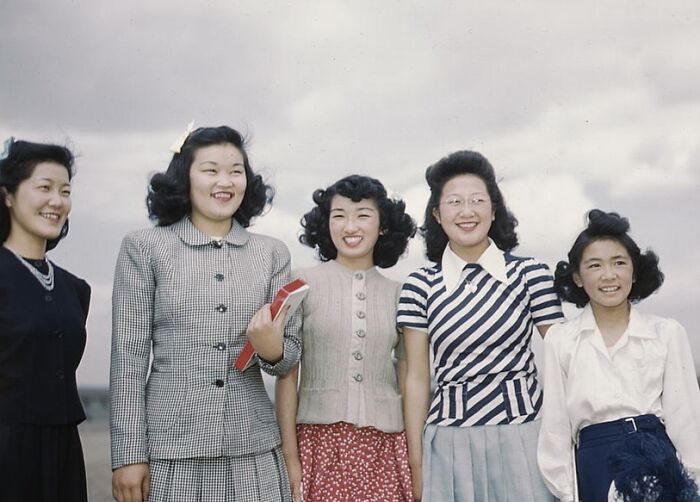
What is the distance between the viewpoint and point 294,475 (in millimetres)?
3688

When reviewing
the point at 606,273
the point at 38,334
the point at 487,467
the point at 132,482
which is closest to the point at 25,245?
the point at 38,334

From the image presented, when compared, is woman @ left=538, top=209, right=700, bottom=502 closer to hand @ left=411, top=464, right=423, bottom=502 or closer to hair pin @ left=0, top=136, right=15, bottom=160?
hand @ left=411, top=464, right=423, bottom=502

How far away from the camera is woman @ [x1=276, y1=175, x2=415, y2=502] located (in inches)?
145

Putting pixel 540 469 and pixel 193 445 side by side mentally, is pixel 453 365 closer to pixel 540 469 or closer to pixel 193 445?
pixel 540 469

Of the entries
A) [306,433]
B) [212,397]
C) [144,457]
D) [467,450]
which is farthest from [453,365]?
[144,457]

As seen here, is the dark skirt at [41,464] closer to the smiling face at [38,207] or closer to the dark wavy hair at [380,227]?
the smiling face at [38,207]

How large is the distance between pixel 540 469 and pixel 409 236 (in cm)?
124

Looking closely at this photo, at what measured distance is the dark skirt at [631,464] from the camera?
3354 millimetres

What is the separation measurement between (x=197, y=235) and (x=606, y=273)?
1.68 m

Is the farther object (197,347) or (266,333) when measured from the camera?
(197,347)

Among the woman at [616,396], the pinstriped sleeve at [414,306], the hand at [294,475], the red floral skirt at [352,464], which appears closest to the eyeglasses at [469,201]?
the pinstriped sleeve at [414,306]

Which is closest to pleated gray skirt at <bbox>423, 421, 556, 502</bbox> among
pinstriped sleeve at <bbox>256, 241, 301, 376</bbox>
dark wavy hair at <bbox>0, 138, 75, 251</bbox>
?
pinstriped sleeve at <bbox>256, 241, 301, 376</bbox>

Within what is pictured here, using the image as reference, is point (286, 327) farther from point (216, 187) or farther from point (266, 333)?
point (216, 187)

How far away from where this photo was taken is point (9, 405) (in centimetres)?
335
